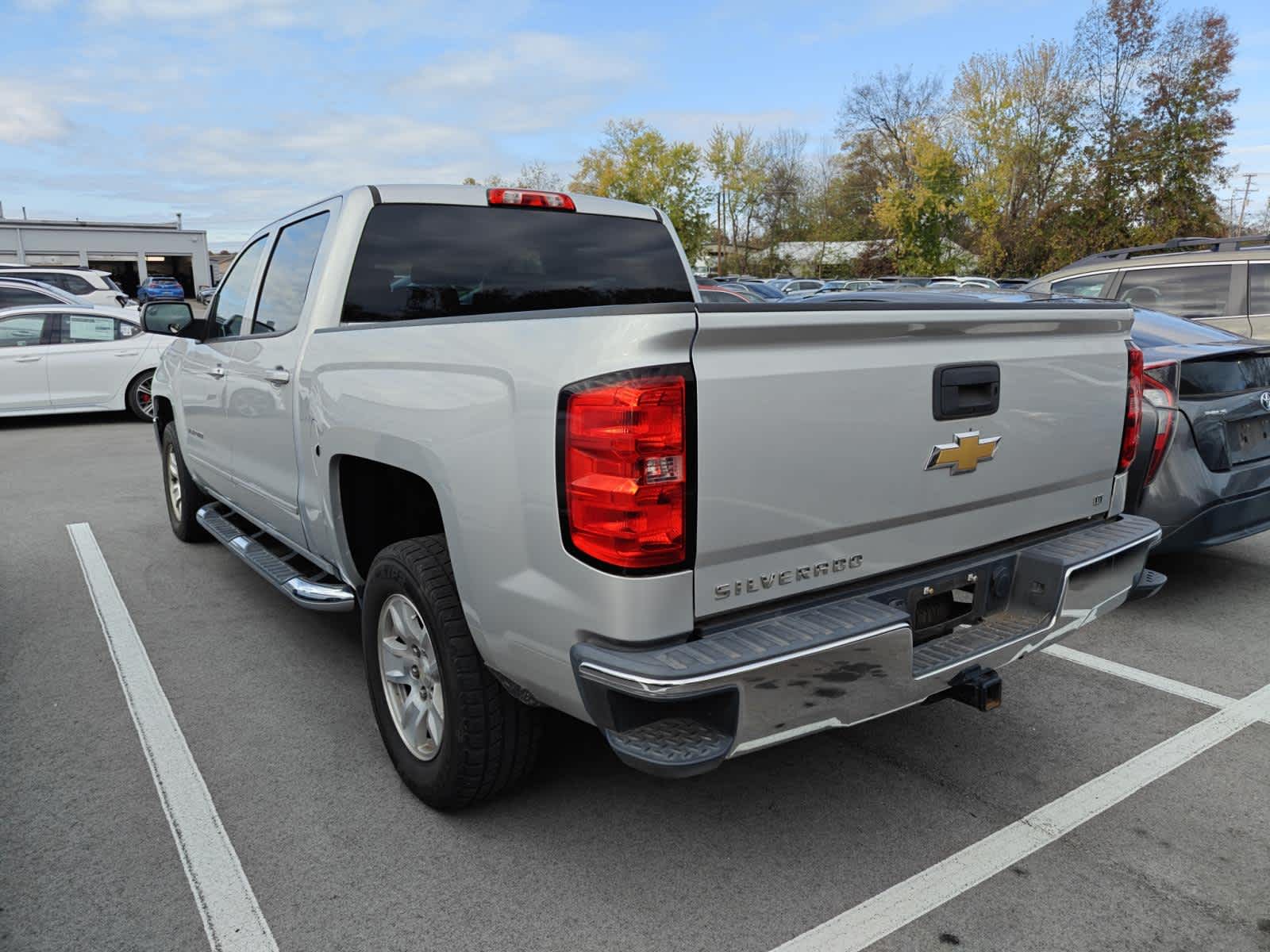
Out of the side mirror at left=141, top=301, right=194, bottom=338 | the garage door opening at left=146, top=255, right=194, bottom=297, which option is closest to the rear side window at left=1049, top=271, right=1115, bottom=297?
the side mirror at left=141, top=301, right=194, bottom=338

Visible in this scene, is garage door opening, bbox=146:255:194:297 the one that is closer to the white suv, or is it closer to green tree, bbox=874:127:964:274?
the white suv

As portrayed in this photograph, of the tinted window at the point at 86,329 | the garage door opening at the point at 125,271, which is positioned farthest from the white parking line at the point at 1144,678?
the garage door opening at the point at 125,271

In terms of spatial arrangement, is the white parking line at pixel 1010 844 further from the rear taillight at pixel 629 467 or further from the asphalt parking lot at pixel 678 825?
the rear taillight at pixel 629 467

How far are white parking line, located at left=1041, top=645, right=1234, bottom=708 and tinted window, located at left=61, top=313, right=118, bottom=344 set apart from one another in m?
12.1

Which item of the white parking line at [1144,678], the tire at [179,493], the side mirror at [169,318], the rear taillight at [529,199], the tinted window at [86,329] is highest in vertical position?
the rear taillight at [529,199]

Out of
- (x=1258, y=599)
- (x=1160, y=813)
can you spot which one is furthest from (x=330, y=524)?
(x=1258, y=599)

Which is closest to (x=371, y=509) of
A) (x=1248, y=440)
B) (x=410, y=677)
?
(x=410, y=677)

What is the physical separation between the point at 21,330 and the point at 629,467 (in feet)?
40.6

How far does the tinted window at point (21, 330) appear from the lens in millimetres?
11562

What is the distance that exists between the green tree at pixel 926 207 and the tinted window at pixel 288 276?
143 feet

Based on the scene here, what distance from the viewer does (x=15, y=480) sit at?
329 inches

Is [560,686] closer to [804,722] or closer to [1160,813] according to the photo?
[804,722]

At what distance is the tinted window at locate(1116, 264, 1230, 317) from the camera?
7.77 m

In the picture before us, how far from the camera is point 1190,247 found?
8.96m
